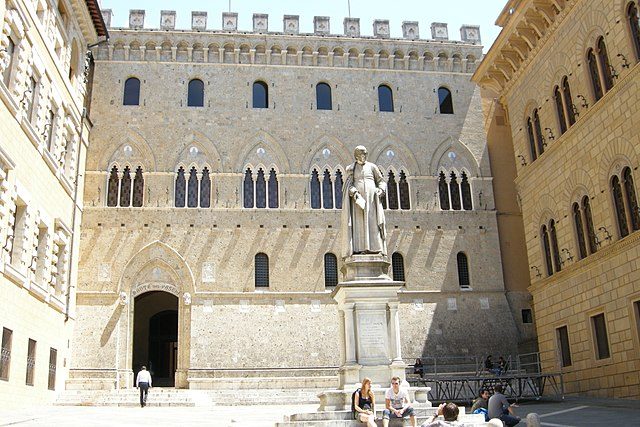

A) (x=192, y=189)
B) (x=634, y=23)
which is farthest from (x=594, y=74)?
Result: (x=192, y=189)

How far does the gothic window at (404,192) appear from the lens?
27.4 meters

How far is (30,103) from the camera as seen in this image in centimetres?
1905

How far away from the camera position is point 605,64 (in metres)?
17.2

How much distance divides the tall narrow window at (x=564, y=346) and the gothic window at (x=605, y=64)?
6902 millimetres

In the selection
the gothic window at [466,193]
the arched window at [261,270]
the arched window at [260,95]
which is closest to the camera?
the arched window at [261,270]

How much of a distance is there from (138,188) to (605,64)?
56.4 ft

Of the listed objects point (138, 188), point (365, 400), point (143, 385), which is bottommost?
point (365, 400)

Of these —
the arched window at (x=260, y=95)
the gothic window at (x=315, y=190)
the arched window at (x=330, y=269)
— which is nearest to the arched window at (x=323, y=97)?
the arched window at (x=260, y=95)

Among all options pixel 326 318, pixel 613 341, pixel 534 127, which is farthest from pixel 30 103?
pixel 613 341

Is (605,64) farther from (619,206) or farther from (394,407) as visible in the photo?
(394,407)

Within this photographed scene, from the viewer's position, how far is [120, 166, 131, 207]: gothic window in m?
26.0

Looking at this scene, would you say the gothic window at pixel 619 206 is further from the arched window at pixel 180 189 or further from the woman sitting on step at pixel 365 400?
the arched window at pixel 180 189

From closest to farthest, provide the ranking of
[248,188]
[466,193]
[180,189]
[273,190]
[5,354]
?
[5,354] < [180,189] < [248,188] < [273,190] < [466,193]

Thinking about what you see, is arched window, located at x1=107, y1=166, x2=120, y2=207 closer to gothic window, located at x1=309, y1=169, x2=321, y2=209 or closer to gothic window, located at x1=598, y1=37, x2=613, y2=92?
gothic window, located at x1=309, y1=169, x2=321, y2=209
